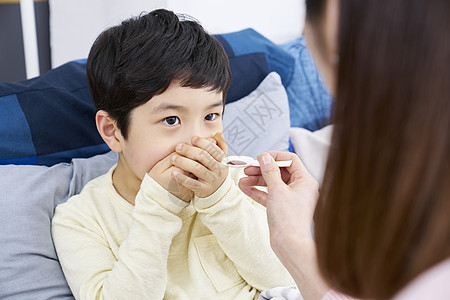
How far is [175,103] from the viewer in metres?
1.04

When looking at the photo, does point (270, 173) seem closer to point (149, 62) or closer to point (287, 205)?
point (287, 205)

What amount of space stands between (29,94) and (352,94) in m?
1.03

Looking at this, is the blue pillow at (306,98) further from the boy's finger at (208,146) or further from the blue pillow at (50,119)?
the boy's finger at (208,146)

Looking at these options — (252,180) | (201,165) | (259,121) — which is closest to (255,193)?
(252,180)

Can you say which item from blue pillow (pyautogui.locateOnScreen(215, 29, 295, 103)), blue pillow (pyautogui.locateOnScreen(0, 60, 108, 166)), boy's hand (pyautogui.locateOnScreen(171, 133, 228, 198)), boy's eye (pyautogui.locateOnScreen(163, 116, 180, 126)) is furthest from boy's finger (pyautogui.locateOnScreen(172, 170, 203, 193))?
blue pillow (pyautogui.locateOnScreen(215, 29, 295, 103))

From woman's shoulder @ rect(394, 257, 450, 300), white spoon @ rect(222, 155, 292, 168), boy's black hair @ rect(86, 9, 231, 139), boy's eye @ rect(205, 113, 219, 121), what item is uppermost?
boy's black hair @ rect(86, 9, 231, 139)

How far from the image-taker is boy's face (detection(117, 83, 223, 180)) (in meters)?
1.04

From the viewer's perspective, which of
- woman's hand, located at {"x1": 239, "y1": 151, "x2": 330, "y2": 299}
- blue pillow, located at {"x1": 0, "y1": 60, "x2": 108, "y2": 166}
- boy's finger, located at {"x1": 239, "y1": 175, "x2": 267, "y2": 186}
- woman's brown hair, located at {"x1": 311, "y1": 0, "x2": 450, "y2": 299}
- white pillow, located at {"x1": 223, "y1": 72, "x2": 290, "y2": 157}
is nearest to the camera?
woman's brown hair, located at {"x1": 311, "y1": 0, "x2": 450, "y2": 299}

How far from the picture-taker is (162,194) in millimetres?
1008

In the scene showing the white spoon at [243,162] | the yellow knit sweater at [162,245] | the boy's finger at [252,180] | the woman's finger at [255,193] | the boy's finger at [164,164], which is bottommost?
the yellow knit sweater at [162,245]

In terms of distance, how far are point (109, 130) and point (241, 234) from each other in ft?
1.35

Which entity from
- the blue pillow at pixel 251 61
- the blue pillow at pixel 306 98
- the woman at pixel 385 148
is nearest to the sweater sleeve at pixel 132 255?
the woman at pixel 385 148

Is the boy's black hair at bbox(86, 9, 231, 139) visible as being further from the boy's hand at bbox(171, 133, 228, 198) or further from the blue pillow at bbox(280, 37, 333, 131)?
the blue pillow at bbox(280, 37, 333, 131)

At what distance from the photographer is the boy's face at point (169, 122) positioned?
3.41 ft
